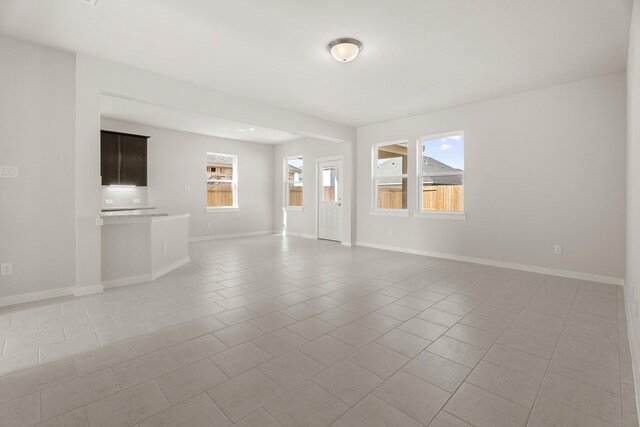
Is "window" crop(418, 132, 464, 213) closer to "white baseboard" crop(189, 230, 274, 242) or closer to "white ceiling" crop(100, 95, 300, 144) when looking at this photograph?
"white ceiling" crop(100, 95, 300, 144)

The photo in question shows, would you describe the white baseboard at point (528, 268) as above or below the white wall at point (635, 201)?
below

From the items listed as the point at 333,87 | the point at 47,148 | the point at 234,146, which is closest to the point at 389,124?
the point at 333,87

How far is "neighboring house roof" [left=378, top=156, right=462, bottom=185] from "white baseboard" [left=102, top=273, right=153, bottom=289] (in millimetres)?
4865

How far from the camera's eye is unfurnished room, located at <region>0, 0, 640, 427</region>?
1.75 m

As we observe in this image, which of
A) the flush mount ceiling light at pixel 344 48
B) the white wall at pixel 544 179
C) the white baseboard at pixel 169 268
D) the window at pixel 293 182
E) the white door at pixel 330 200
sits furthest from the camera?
the window at pixel 293 182

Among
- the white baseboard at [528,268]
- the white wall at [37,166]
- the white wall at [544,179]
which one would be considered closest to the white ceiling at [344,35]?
the white wall at [37,166]

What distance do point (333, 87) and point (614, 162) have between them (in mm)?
3846

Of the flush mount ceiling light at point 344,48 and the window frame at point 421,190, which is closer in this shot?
the flush mount ceiling light at point 344,48

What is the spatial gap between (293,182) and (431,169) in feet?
14.1

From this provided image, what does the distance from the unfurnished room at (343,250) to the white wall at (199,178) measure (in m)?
0.75

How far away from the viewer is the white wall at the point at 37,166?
3150 mm

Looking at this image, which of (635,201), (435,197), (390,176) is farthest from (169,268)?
(635,201)

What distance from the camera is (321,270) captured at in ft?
15.2

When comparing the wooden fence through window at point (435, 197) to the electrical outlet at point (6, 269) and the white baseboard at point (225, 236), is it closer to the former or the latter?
the white baseboard at point (225, 236)
